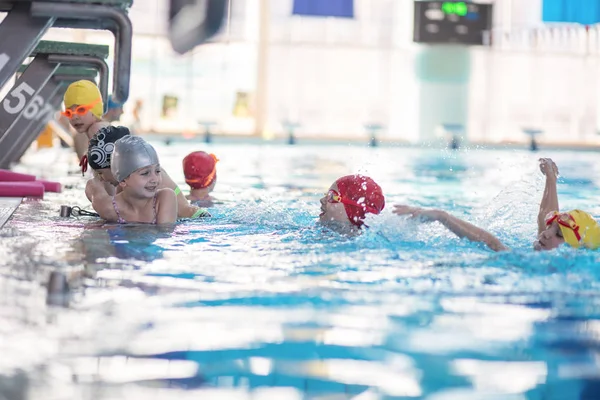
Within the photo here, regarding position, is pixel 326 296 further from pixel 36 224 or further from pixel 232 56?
pixel 232 56

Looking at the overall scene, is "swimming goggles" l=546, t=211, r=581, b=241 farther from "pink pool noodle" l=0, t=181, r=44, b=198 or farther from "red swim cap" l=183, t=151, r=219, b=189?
"pink pool noodle" l=0, t=181, r=44, b=198

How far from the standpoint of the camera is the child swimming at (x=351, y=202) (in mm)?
5285

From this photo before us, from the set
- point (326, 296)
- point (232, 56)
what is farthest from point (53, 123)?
point (232, 56)

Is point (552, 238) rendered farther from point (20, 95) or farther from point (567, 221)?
point (20, 95)

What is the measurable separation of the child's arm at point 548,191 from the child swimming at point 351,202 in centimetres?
93

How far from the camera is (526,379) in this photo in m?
2.63

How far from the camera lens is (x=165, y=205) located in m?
5.45

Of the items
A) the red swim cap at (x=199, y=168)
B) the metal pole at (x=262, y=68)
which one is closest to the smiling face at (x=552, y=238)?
the red swim cap at (x=199, y=168)

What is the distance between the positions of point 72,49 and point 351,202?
323cm

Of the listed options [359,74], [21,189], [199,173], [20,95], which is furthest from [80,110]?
[359,74]

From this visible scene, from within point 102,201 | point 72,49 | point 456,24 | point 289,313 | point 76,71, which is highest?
point 456,24

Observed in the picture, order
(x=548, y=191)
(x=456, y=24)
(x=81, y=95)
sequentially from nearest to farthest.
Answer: (x=548, y=191) → (x=81, y=95) → (x=456, y=24)

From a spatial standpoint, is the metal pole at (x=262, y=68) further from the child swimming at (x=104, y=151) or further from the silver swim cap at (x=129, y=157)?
the silver swim cap at (x=129, y=157)

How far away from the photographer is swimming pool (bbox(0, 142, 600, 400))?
257 centimetres
